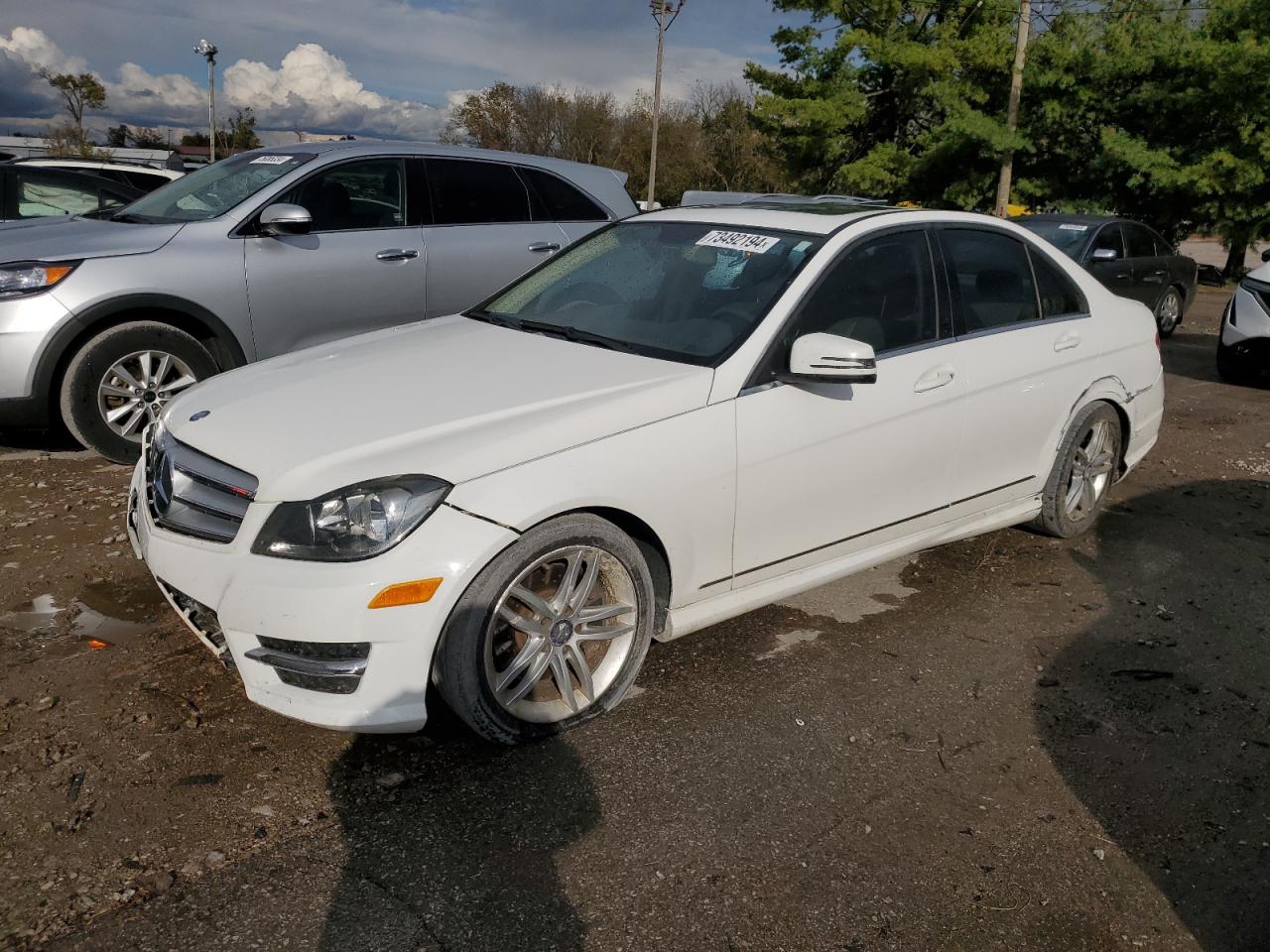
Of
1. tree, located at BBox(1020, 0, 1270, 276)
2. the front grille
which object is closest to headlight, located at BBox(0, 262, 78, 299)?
the front grille

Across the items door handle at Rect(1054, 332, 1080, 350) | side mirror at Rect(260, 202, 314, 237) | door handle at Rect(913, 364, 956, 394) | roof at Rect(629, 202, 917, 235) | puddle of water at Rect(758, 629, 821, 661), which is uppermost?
roof at Rect(629, 202, 917, 235)

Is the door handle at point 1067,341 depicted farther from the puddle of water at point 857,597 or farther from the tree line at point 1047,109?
the tree line at point 1047,109

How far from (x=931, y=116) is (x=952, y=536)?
95.3 ft

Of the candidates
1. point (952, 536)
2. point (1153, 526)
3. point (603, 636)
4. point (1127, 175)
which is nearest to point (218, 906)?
point (603, 636)

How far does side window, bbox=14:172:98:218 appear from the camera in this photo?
8906 millimetres

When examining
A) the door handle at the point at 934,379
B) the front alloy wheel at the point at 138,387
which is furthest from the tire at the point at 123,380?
the door handle at the point at 934,379

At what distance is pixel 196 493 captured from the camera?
10.2 ft

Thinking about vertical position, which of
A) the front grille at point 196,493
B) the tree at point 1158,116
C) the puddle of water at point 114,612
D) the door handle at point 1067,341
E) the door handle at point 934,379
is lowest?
the puddle of water at point 114,612

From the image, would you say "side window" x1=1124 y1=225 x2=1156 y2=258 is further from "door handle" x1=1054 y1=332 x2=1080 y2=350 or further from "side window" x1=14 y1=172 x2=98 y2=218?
"side window" x1=14 y1=172 x2=98 y2=218

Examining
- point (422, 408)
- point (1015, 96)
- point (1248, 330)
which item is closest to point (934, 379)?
point (422, 408)

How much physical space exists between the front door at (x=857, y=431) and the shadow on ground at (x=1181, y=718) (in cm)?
89

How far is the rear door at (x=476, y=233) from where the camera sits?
658cm

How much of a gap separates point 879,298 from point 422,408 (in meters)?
1.87

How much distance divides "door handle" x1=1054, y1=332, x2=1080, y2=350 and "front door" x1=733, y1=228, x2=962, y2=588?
812 mm
